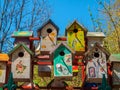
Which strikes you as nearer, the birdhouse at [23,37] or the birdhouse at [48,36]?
the birdhouse at [48,36]

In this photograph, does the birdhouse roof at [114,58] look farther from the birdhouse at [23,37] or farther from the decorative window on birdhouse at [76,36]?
the birdhouse at [23,37]

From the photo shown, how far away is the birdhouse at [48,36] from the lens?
4.69 meters

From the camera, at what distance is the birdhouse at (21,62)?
4430 millimetres

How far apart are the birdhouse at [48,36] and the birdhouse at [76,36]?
17 centimetres

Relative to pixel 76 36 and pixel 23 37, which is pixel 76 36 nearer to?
pixel 76 36

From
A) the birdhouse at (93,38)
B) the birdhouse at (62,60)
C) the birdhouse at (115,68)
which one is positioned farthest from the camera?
the birdhouse at (93,38)

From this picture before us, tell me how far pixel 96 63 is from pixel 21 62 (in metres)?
0.85

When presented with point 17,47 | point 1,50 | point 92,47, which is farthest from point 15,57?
point 1,50

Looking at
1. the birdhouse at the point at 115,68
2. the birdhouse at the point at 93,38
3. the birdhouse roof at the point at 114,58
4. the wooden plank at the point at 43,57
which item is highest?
the birdhouse at the point at 93,38

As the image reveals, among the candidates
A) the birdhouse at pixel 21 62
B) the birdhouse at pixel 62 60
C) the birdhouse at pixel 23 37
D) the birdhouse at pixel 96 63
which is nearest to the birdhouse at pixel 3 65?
the birdhouse at pixel 21 62

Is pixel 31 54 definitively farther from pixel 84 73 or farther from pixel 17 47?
pixel 84 73

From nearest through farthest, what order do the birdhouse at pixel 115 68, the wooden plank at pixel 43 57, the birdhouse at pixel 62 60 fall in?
the birdhouse at pixel 62 60 < the birdhouse at pixel 115 68 < the wooden plank at pixel 43 57

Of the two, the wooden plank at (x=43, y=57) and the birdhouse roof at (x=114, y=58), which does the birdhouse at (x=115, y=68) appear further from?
the wooden plank at (x=43, y=57)

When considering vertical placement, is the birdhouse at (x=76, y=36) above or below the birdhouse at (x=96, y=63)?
above
